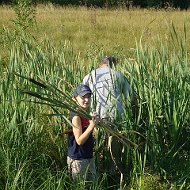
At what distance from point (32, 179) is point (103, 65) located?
4.06 feet

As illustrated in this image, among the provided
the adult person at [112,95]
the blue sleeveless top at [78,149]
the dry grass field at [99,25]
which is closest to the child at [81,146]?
the blue sleeveless top at [78,149]

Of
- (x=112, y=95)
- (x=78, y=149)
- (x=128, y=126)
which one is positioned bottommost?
(x=78, y=149)

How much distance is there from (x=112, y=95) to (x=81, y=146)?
52 cm

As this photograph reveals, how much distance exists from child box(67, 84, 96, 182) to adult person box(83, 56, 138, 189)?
25 cm

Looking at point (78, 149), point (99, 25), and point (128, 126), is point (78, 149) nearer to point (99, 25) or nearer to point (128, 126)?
point (128, 126)

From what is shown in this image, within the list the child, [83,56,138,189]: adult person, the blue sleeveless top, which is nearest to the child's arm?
the child

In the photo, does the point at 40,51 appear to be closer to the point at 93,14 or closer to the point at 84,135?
the point at 84,135

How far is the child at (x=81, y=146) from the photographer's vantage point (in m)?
2.83

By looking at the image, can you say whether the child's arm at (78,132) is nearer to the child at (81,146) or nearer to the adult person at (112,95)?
the child at (81,146)

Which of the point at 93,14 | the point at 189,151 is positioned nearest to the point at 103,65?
the point at 189,151

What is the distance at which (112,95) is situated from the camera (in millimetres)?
3264

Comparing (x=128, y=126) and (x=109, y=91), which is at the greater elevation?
(x=109, y=91)

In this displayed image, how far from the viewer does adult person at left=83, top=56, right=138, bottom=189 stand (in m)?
3.22

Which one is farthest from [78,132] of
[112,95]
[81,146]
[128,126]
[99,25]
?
[99,25]
